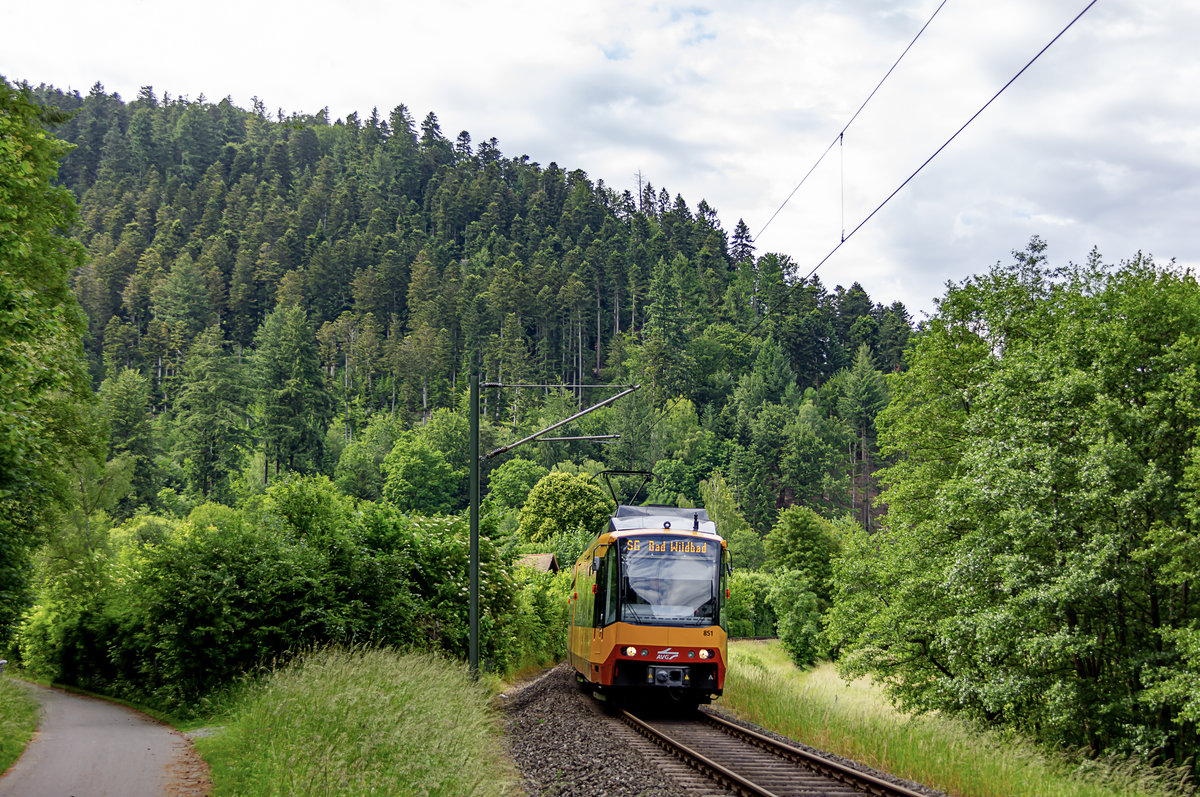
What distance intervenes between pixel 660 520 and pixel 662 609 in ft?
5.98

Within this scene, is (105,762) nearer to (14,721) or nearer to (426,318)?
(14,721)

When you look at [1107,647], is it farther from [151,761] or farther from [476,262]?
[476,262]

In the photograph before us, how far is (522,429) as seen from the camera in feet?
362

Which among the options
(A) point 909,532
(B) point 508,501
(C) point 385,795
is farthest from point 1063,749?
(B) point 508,501

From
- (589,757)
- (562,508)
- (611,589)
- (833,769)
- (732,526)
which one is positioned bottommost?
(589,757)

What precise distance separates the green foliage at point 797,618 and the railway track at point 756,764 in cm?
3664

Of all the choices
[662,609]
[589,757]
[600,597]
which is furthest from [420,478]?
[589,757]

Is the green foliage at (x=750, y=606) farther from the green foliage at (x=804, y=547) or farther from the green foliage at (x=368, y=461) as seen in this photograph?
the green foliage at (x=368, y=461)

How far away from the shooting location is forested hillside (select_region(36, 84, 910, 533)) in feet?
324

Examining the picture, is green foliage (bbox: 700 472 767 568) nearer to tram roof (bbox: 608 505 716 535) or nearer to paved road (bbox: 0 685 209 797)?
tram roof (bbox: 608 505 716 535)

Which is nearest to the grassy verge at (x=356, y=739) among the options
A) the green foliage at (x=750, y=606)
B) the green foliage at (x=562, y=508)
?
the green foliage at (x=750, y=606)

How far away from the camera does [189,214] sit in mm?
156250

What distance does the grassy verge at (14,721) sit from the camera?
39.8ft

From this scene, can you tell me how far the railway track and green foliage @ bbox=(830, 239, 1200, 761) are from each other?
37.0 feet
